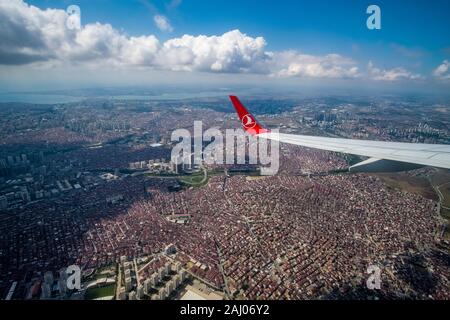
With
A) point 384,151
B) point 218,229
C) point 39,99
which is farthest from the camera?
point 39,99

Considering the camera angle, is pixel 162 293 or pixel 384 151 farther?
pixel 162 293

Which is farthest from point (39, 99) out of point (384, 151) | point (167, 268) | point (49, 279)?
point (384, 151)

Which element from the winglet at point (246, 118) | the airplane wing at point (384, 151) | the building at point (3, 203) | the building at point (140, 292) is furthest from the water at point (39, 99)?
the airplane wing at point (384, 151)

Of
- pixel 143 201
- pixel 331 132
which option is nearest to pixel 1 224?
pixel 143 201

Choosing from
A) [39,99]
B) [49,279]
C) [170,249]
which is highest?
[39,99]

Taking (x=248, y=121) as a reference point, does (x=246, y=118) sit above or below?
above

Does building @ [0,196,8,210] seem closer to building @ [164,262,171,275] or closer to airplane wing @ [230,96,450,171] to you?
building @ [164,262,171,275]

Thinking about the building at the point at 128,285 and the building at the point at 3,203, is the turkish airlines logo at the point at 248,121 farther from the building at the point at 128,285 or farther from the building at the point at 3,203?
Answer: the building at the point at 3,203

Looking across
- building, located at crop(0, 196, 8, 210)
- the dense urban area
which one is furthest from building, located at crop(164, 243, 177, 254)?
building, located at crop(0, 196, 8, 210)

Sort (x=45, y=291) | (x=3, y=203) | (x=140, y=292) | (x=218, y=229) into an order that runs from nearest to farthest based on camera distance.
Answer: (x=140, y=292) → (x=45, y=291) → (x=218, y=229) → (x=3, y=203)

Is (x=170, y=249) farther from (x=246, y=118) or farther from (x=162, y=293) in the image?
(x=246, y=118)
